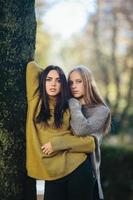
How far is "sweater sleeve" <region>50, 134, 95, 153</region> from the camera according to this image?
14.5 feet

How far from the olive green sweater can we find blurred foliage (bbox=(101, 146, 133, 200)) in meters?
6.15

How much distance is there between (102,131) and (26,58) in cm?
77

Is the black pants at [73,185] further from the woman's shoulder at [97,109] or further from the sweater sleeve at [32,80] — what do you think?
the sweater sleeve at [32,80]

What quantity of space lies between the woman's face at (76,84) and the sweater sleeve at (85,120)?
0.25 ft

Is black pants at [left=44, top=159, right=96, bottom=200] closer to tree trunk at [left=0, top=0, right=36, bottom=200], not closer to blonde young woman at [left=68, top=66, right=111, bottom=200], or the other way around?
blonde young woman at [left=68, top=66, right=111, bottom=200]

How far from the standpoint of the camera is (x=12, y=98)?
469 cm

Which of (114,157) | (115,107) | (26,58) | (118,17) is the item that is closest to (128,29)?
(118,17)

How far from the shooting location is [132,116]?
17938 millimetres

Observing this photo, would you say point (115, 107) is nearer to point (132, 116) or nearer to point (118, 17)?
point (132, 116)

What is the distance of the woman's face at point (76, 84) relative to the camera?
14.9 feet

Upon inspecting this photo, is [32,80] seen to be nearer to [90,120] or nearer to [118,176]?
[90,120]

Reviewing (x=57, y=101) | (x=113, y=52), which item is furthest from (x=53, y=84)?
(x=113, y=52)

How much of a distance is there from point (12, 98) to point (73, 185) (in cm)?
78

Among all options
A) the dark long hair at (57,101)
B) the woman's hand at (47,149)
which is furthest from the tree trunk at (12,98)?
the woman's hand at (47,149)
